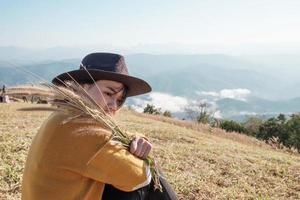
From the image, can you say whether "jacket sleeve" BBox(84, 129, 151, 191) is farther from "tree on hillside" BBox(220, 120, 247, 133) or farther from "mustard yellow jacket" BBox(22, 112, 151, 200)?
"tree on hillside" BBox(220, 120, 247, 133)

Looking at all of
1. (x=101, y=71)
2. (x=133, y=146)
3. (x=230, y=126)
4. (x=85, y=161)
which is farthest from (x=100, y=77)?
(x=230, y=126)

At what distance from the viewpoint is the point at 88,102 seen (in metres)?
3.09

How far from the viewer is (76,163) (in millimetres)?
2898

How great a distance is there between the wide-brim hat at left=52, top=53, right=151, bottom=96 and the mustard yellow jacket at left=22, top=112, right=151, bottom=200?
391mm

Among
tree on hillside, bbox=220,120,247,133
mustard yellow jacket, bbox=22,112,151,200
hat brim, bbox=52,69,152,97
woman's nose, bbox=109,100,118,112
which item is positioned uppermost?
hat brim, bbox=52,69,152,97

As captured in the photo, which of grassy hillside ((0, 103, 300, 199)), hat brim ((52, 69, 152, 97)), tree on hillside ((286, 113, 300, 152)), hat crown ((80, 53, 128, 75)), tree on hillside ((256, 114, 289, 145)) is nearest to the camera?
hat brim ((52, 69, 152, 97))

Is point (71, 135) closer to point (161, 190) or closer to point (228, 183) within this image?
point (161, 190)

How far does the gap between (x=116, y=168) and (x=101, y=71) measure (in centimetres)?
72

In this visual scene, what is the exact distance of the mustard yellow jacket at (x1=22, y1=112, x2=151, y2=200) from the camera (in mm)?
2895

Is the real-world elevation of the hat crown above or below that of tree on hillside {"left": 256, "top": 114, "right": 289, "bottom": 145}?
above

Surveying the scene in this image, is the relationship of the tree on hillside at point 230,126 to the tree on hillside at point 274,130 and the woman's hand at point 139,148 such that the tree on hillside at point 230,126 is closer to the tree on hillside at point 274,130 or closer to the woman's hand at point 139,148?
the tree on hillside at point 274,130

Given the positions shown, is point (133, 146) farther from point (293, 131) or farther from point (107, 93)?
point (293, 131)

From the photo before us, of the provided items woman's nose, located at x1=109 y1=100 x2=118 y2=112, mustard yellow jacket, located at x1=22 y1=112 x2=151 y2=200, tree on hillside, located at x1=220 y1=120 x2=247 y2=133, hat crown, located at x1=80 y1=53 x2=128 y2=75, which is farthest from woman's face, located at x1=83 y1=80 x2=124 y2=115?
→ tree on hillside, located at x1=220 y1=120 x2=247 y2=133

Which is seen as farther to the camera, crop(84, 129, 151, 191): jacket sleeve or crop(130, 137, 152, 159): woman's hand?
crop(130, 137, 152, 159): woman's hand
